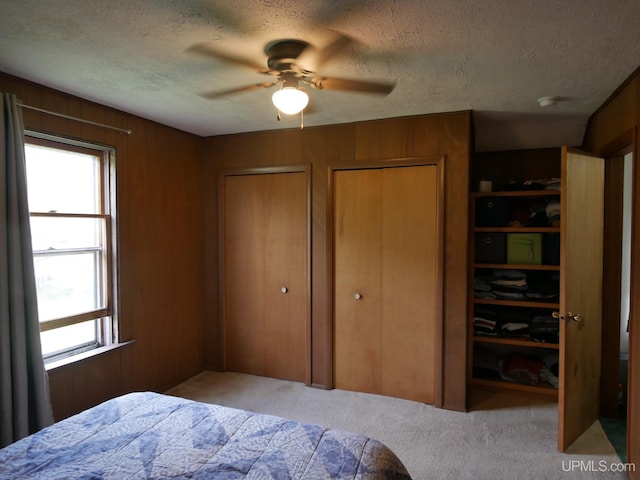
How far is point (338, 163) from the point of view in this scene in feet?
10.4

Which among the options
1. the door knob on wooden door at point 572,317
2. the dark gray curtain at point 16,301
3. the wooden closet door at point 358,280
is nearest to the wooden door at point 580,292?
the door knob on wooden door at point 572,317

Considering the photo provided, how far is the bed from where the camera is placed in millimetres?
1343

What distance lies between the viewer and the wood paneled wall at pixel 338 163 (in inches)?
113

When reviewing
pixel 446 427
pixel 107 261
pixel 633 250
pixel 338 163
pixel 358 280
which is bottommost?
pixel 446 427

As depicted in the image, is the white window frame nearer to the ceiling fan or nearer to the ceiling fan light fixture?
the ceiling fan

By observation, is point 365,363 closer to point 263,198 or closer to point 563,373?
point 563,373

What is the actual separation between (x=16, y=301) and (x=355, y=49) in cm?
225

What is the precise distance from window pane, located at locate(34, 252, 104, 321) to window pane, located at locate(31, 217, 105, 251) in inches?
2.9

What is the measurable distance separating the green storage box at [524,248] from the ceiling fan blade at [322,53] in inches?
89.0

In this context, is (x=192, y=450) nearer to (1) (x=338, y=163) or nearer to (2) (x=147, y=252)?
(2) (x=147, y=252)

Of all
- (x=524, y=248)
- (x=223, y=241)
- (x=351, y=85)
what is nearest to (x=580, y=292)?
(x=524, y=248)

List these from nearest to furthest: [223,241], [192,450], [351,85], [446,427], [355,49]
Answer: [192,450] → [355,49] → [351,85] → [446,427] → [223,241]

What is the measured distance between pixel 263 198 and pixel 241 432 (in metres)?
2.24

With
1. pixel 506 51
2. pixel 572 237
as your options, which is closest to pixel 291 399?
pixel 572 237
